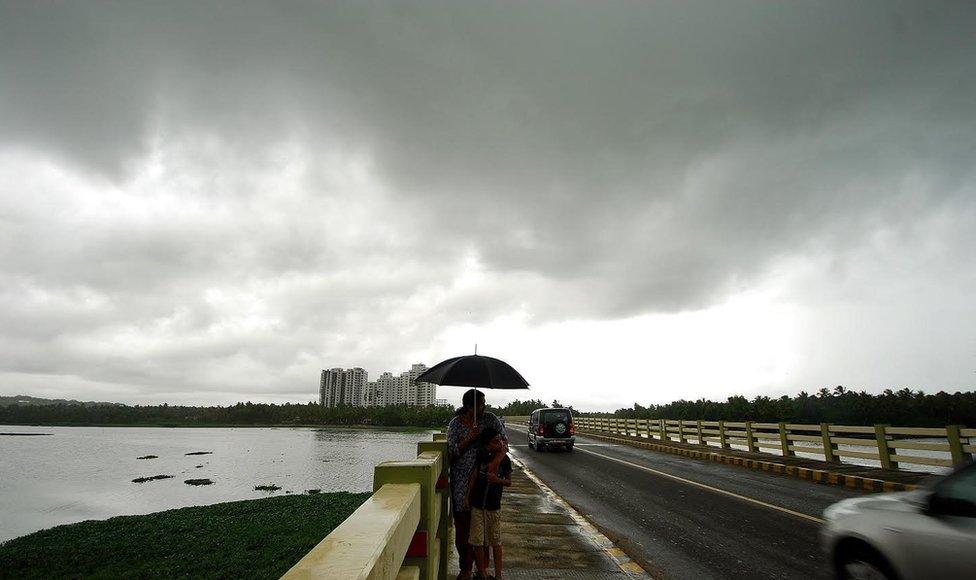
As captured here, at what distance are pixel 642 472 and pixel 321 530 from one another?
986 cm

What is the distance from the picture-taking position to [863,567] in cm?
430

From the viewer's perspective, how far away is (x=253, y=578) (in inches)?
409

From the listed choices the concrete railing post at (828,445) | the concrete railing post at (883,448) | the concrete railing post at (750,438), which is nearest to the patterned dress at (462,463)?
the concrete railing post at (883,448)

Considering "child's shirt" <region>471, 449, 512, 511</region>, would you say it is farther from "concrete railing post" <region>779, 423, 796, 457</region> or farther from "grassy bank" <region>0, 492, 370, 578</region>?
"concrete railing post" <region>779, 423, 796, 457</region>

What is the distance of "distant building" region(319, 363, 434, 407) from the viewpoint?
625 ft

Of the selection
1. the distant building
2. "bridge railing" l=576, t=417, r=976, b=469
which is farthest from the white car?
the distant building

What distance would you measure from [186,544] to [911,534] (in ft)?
54.5

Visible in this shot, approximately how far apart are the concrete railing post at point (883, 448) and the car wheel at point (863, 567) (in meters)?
11.7

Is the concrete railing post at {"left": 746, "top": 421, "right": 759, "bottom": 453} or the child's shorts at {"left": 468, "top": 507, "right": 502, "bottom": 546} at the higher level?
the child's shorts at {"left": 468, "top": 507, "right": 502, "bottom": 546}

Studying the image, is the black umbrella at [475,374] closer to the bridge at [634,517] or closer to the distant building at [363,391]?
the bridge at [634,517]

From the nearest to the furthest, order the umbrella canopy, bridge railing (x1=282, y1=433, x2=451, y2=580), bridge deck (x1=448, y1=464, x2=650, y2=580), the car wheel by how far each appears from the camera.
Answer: bridge railing (x1=282, y1=433, x2=451, y2=580), the car wheel, bridge deck (x1=448, y1=464, x2=650, y2=580), the umbrella canopy

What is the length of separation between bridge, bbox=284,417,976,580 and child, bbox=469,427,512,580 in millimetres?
325

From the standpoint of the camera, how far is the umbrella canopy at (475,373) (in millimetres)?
6227

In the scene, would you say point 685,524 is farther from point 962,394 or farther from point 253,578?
point 962,394
